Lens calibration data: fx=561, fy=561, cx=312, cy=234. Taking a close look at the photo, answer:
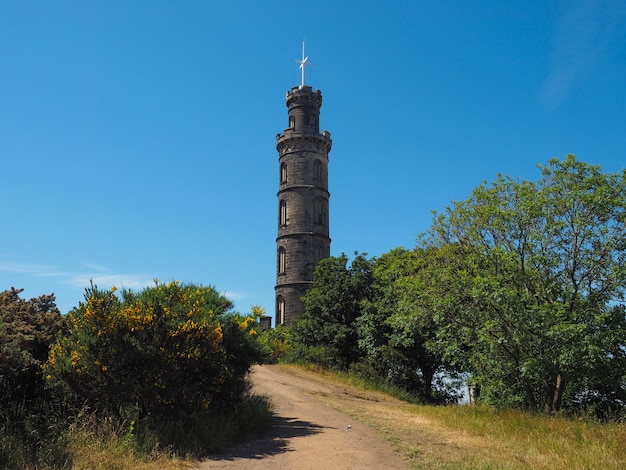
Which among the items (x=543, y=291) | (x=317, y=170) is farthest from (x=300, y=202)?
(x=543, y=291)

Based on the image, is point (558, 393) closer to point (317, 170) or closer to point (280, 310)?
point (280, 310)

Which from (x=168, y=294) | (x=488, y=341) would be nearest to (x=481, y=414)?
(x=488, y=341)

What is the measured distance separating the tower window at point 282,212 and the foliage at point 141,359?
42.2 metres

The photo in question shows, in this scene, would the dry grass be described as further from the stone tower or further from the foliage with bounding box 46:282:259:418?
the stone tower

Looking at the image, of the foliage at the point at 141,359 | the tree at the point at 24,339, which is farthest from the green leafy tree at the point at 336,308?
the foliage at the point at 141,359

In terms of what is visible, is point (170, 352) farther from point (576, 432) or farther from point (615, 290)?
point (615, 290)

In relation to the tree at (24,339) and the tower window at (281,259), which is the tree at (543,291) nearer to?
the tree at (24,339)

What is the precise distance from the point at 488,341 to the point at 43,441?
13.3m

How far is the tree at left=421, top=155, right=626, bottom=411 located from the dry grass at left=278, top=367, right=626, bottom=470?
2.43m

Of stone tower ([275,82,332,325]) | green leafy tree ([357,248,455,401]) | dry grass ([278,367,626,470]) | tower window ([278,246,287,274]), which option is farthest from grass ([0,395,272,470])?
tower window ([278,246,287,274])

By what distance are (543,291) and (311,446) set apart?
407 inches

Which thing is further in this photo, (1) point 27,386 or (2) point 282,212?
(2) point 282,212

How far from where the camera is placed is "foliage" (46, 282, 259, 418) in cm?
1119

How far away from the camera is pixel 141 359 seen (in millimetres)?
11312
